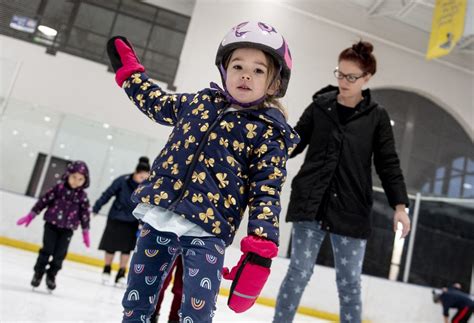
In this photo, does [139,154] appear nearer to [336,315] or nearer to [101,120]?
[101,120]

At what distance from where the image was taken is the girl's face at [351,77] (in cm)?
208

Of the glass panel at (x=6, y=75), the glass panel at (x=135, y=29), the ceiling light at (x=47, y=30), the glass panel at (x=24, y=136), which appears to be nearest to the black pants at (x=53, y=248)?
the glass panel at (x=24, y=136)

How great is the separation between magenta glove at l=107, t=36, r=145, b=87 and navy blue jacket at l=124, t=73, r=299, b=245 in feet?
0.80

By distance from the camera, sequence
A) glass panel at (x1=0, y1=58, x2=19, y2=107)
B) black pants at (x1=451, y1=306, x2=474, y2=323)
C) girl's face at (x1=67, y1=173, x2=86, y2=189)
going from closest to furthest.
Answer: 1. girl's face at (x1=67, y1=173, x2=86, y2=189)
2. black pants at (x1=451, y1=306, x2=474, y2=323)
3. glass panel at (x1=0, y1=58, x2=19, y2=107)

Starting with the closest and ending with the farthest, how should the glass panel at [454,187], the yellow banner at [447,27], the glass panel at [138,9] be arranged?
the yellow banner at [447,27] < the glass panel at [138,9] < the glass panel at [454,187]

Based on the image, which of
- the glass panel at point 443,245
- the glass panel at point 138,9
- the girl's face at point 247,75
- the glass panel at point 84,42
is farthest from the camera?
the glass panel at point 138,9

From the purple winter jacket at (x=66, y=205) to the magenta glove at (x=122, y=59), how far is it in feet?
7.46

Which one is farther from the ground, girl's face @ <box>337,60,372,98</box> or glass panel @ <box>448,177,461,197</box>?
glass panel @ <box>448,177,461,197</box>

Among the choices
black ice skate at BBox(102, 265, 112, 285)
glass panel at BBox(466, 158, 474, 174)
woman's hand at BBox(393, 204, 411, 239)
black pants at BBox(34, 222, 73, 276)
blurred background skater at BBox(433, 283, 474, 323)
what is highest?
glass panel at BBox(466, 158, 474, 174)

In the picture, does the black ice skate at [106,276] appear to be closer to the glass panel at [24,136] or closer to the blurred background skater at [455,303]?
the glass panel at [24,136]

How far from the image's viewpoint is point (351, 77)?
2.09 m

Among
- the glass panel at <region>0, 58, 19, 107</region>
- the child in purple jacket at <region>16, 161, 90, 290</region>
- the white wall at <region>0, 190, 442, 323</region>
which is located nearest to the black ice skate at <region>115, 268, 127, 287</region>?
the child in purple jacket at <region>16, 161, 90, 290</region>

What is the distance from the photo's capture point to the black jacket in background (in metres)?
1.99

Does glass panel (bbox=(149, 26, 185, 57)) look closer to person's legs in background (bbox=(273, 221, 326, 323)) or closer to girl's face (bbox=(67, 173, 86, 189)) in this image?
girl's face (bbox=(67, 173, 86, 189))
